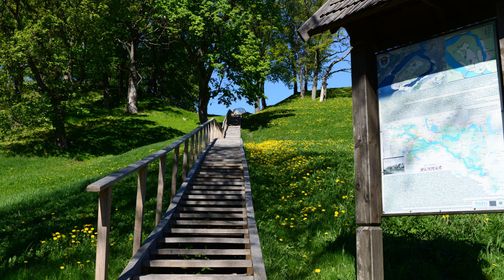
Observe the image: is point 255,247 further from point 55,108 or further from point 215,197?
point 55,108

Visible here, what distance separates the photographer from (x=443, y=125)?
355 cm

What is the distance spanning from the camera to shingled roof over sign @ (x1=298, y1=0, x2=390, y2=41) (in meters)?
3.80

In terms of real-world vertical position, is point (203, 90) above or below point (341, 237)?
above

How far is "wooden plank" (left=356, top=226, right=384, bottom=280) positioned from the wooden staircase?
4.41ft

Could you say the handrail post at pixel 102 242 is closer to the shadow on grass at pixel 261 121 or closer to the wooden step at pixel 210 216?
the wooden step at pixel 210 216

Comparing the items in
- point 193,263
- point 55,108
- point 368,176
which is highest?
point 55,108

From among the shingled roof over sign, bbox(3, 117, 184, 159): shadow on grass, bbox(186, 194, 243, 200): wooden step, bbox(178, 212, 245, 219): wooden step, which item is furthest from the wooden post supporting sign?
bbox(3, 117, 184, 159): shadow on grass

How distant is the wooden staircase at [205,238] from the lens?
18.4 ft

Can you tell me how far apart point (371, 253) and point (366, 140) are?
3.50 ft

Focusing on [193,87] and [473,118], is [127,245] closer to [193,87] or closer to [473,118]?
[473,118]

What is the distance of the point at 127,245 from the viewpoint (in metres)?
6.51

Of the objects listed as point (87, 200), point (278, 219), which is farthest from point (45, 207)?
point (278, 219)

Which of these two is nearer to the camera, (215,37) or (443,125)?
(443,125)

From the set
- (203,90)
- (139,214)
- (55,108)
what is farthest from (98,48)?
(139,214)
